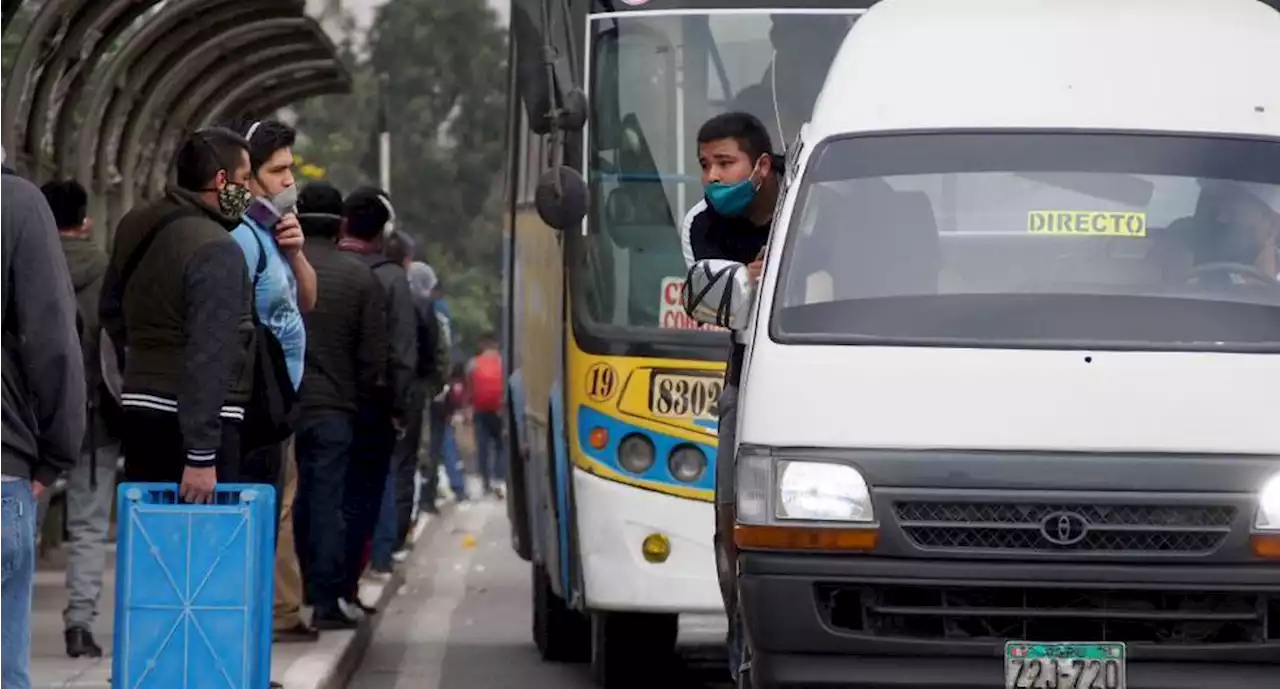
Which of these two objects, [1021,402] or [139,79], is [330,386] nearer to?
[1021,402]

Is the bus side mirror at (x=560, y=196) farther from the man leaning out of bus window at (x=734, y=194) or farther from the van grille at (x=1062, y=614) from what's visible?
the van grille at (x=1062, y=614)

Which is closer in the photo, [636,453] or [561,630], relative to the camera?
[636,453]

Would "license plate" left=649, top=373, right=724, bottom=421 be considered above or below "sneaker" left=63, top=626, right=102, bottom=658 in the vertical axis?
above

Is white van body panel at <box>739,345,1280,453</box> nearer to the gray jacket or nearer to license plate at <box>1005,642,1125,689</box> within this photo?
license plate at <box>1005,642,1125,689</box>

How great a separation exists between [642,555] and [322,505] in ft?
7.02

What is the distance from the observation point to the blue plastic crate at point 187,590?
8.64m

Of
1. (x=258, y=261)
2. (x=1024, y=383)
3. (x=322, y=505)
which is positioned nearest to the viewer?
(x=1024, y=383)

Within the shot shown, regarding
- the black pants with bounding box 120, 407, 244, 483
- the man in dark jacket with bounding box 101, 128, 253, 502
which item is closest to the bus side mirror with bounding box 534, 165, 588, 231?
the man in dark jacket with bounding box 101, 128, 253, 502

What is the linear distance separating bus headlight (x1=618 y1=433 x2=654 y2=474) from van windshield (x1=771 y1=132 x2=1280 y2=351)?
8.56ft

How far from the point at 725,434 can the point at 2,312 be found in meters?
2.20

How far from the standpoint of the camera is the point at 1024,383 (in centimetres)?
723

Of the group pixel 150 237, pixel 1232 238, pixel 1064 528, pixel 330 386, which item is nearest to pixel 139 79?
pixel 330 386

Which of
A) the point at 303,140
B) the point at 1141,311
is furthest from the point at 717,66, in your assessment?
the point at 303,140

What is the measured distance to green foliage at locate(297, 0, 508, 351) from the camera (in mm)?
73625
